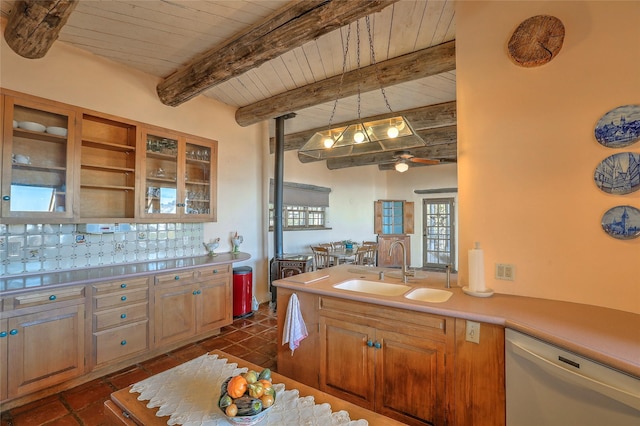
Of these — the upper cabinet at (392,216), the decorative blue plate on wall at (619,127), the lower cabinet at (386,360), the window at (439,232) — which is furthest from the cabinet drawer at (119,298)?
the window at (439,232)

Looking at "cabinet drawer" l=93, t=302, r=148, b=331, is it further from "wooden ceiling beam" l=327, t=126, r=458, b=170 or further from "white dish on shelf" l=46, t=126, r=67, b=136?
"wooden ceiling beam" l=327, t=126, r=458, b=170

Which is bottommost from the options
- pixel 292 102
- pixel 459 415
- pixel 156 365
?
pixel 156 365

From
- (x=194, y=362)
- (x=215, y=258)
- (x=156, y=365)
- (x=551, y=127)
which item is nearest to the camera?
(x=194, y=362)

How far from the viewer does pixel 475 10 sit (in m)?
2.02

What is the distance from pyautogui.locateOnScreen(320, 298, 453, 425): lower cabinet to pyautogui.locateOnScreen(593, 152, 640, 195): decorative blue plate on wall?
1.17 m

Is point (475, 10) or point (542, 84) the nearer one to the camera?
point (542, 84)

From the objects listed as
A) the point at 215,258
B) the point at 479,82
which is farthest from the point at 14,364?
the point at 479,82

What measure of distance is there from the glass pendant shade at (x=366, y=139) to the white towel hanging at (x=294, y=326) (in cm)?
126

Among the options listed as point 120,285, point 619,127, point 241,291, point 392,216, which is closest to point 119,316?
point 120,285

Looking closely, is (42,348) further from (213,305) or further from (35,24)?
(35,24)

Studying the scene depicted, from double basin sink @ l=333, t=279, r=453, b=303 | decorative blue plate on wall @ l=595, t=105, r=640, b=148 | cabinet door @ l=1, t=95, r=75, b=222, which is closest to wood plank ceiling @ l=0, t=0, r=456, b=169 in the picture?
cabinet door @ l=1, t=95, r=75, b=222

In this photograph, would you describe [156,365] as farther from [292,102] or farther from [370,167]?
[370,167]

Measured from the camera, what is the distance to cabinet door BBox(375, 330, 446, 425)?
1.61 m

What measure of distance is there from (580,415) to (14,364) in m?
3.32
